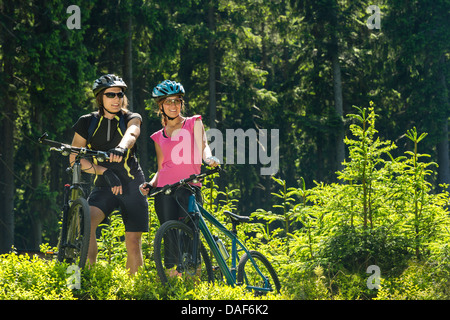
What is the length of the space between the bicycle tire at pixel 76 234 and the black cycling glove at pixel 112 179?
0.39 meters

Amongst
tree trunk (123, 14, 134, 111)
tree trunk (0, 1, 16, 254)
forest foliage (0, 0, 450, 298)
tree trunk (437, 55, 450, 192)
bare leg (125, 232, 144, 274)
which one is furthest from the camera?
tree trunk (437, 55, 450, 192)

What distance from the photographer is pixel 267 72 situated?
98.5ft

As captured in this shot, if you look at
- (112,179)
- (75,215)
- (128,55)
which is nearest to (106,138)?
(112,179)

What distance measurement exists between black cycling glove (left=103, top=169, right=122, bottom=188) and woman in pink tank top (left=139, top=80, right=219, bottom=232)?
34cm

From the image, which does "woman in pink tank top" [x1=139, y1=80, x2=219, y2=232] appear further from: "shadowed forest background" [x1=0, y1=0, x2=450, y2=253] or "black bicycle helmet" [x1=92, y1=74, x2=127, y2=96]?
"shadowed forest background" [x1=0, y1=0, x2=450, y2=253]

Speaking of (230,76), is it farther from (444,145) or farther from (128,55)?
(444,145)

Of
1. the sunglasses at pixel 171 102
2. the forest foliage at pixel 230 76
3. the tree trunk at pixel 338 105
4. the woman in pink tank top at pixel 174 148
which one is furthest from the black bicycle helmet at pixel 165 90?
the tree trunk at pixel 338 105

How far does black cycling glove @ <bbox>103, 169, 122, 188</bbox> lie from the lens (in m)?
6.20

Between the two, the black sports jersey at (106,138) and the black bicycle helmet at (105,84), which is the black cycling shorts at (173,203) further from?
the black bicycle helmet at (105,84)

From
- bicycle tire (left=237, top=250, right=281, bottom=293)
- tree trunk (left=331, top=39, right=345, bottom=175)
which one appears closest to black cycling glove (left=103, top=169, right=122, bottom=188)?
bicycle tire (left=237, top=250, right=281, bottom=293)

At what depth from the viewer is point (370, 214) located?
7320 mm
